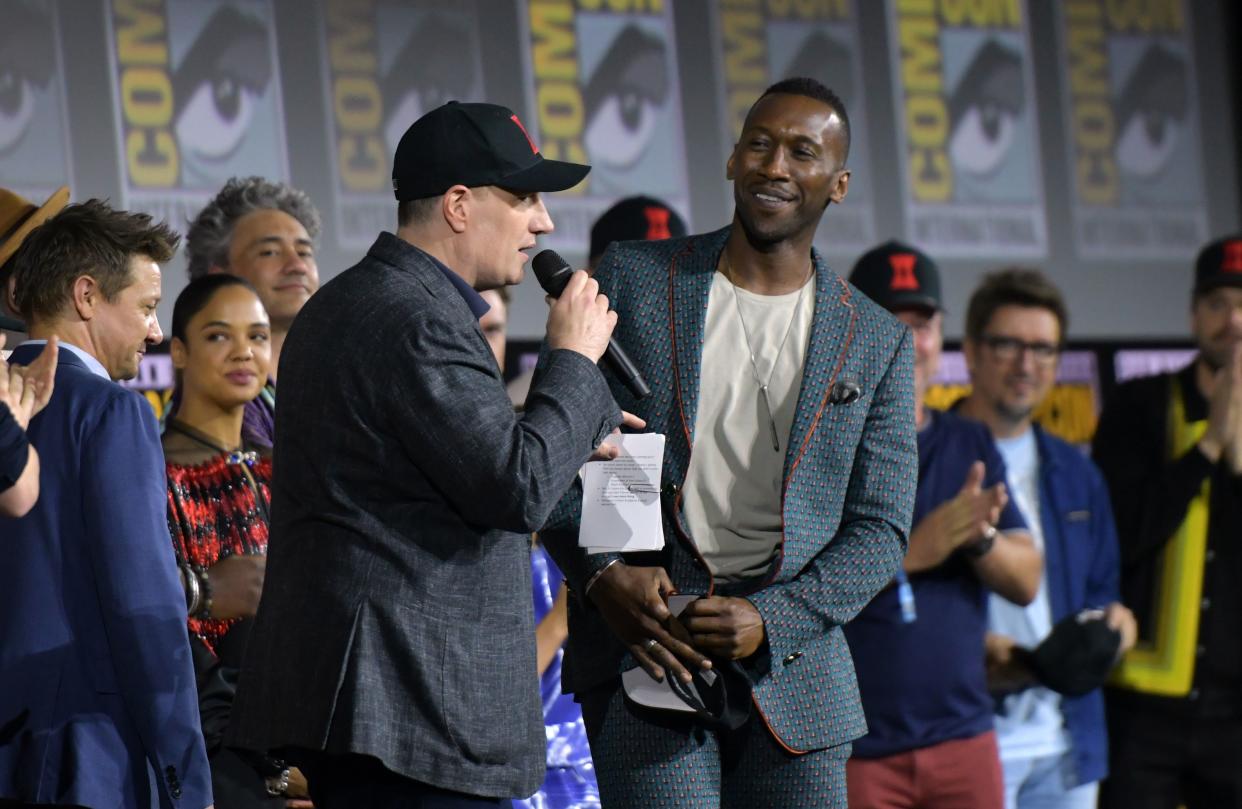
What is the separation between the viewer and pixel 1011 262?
251 inches

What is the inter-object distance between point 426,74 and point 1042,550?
2545mm

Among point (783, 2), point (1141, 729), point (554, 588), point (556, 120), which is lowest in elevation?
point (1141, 729)

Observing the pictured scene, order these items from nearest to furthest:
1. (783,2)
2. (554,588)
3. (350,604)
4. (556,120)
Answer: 1. (350,604)
2. (554,588)
3. (556,120)
4. (783,2)

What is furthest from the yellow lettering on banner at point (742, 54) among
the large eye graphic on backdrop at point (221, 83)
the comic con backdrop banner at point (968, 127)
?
the large eye graphic on backdrop at point (221, 83)

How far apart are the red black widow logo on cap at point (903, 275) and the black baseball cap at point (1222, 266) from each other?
1.00m

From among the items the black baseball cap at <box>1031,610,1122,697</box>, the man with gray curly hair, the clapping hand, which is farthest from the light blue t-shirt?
the clapping hand

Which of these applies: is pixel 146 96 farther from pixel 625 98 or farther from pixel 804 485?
pixel 804 485

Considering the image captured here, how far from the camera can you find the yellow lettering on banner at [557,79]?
5.59m

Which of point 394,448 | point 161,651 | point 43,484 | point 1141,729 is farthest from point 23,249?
point 1141,729

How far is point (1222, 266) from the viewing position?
4.46 m

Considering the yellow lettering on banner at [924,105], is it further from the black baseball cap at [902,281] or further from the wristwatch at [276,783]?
the wristwatch at [276,783]

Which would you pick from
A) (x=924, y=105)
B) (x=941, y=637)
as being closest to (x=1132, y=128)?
(x=924, y=105)

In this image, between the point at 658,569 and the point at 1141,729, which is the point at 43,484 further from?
the point at 1141,729

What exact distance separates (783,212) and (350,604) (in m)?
0.99
